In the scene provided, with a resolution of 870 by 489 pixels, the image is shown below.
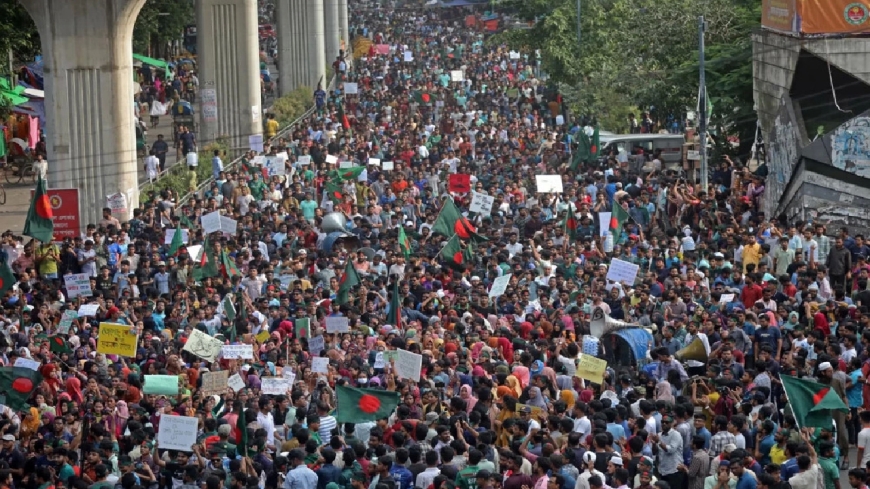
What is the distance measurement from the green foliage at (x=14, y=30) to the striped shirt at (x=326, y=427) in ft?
69.0

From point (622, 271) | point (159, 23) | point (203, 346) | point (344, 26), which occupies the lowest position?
point (203, 346)

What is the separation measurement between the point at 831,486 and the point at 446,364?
438cm

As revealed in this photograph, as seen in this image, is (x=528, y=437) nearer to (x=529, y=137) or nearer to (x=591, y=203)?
(x=591, y=203)

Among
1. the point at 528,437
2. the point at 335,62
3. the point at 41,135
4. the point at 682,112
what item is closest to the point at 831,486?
the point at 528,437

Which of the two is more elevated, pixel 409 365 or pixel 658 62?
pixel 658 62

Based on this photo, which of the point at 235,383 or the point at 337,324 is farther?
the point at 337,324

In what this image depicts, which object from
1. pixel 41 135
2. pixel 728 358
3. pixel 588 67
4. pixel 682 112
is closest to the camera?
pixel 728 358

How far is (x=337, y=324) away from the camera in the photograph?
19.0m

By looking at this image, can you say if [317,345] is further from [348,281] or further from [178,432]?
[178,432]

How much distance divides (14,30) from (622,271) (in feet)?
61.7

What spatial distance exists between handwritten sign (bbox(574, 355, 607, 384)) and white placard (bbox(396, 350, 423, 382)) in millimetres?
1526

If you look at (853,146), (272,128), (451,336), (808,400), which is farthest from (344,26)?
(808,400)

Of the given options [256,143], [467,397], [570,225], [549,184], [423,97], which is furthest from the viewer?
[423,97]

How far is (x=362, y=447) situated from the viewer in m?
14.5
